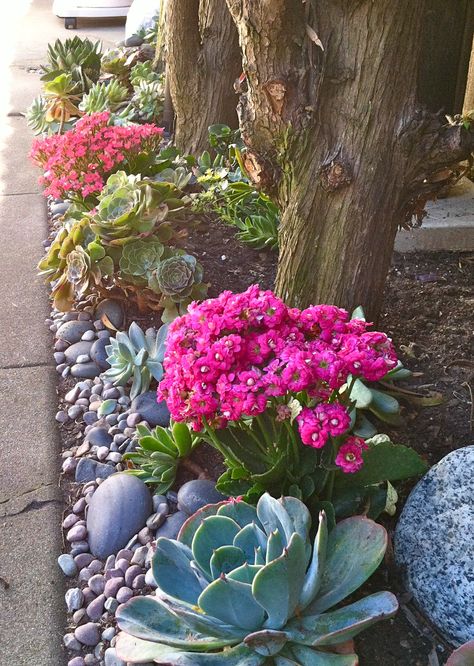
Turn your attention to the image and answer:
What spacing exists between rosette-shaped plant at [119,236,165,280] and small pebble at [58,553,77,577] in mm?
1323

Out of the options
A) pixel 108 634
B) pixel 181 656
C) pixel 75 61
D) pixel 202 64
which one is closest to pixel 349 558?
pixel 181 656

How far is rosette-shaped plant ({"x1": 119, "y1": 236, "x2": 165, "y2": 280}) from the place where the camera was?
314cm

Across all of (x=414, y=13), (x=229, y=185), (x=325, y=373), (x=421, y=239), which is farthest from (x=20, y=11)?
(x=325, y=373)

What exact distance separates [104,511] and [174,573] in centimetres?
53

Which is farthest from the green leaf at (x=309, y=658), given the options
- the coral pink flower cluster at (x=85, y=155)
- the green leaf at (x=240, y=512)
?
the coral pink flower cluster at (x=85, y=155)

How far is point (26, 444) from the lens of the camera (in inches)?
104

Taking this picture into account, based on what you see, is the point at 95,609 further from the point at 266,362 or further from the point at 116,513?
the point at 266,362

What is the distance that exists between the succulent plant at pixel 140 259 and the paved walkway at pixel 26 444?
0.51 meters

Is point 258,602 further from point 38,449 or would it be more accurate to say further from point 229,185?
point 229,185

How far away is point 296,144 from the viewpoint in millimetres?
2465

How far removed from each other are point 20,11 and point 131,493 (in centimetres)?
987

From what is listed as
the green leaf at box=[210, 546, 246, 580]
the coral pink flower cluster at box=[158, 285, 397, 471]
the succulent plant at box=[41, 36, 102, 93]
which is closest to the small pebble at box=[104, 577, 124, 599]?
the green leaf at box=[210, 546, 246, 580]

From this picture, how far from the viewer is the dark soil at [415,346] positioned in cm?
187

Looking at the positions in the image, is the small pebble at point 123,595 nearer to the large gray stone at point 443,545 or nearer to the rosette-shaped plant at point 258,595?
the rosette-shaped plant at point 258,595
